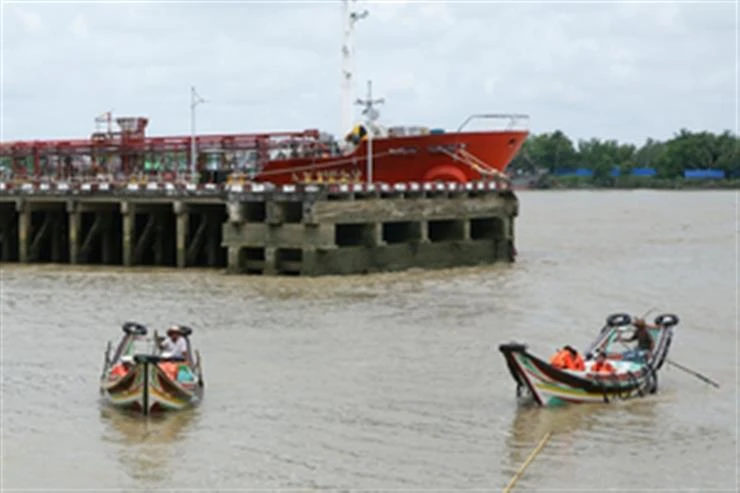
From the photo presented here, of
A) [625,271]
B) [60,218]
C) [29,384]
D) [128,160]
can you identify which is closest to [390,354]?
[29,384]

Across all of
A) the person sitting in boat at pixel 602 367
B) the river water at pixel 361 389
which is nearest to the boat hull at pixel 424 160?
the river water at pixel 361 389

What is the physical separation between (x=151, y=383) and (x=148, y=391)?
134 millimetres

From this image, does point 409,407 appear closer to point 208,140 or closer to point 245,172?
point 245,172

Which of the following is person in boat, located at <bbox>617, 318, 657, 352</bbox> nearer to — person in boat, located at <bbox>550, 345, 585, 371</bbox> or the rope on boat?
person in boat, located at <bbox>550, 345, 585, 371</bbox>

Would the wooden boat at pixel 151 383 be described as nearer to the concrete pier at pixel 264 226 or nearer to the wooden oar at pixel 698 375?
the wooden oar at pixel 698 375

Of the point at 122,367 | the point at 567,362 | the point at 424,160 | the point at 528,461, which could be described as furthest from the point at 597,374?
the point at 424,160

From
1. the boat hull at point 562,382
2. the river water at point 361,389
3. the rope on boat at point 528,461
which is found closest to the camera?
the rope on boat at point 528,461

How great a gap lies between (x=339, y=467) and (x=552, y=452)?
10.1 ft

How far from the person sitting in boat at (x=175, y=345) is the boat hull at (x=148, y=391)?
2.92 feet

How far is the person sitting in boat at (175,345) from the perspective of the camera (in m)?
22.2

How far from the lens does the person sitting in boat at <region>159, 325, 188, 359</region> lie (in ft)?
72.7

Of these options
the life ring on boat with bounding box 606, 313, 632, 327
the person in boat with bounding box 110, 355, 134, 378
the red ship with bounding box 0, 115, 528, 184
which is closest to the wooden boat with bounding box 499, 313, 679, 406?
the life ring on boat with bounding box 606, 313, 632, 327

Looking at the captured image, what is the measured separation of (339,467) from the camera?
17.9 m

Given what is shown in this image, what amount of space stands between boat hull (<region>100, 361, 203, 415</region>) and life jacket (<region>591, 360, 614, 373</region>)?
6.71m
